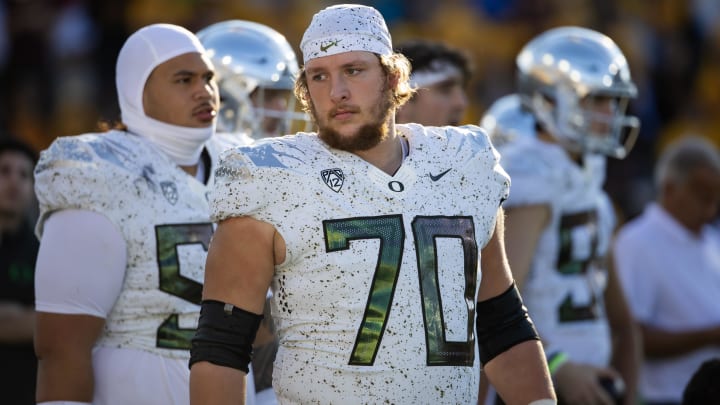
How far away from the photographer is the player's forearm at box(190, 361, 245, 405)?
126 inches

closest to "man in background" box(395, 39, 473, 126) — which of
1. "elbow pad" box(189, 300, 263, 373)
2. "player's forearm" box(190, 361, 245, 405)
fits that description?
"elbow pad" box(189, 300, 263, 373)

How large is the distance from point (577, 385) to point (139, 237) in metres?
1.98

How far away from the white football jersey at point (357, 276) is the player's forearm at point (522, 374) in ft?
0.43

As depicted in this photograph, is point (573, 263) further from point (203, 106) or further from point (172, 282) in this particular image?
point (172, 282)

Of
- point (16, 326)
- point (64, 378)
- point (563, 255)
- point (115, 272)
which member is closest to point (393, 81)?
point (115, 272)

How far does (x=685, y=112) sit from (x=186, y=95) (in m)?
8.20

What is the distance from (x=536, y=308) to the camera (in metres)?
5.29

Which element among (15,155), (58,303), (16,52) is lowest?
(58,303)

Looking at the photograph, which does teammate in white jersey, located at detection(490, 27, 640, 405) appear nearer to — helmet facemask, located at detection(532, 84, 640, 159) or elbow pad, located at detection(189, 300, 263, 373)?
helmet facemask, located at detection(532, 84, 640, 159)

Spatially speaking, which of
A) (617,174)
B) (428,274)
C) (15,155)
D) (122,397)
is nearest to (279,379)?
(428,274)

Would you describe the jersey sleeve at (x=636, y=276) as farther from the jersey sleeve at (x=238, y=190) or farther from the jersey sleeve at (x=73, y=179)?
the jersey sleeve at (x=238, y=190)

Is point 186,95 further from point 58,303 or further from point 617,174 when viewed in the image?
point 617,174

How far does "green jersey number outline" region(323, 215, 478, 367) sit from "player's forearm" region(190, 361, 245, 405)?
0.30 m

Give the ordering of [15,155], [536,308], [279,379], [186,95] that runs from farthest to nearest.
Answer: [15,155], [536,308], [186,95], [279,379]
